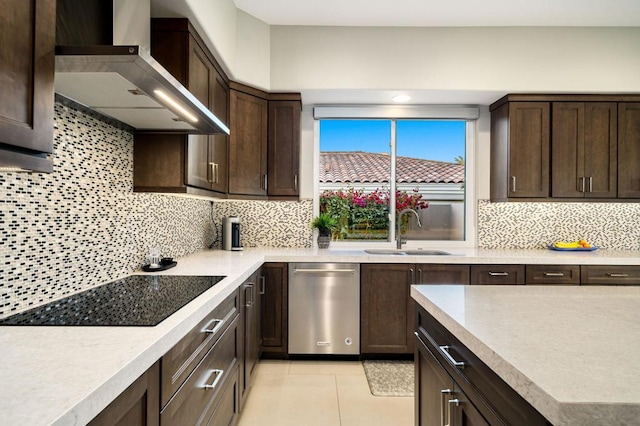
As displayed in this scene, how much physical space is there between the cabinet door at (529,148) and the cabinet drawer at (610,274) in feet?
2.40

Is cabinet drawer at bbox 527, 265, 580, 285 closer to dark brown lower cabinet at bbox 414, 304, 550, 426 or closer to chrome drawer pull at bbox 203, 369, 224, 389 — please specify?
dark brown lower cabinet at bbox 414, 304, 550, 426

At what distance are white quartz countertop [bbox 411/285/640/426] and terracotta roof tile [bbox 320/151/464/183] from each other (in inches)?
91.9

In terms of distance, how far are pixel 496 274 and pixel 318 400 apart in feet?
5.79

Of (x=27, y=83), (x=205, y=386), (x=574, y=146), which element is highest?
(x=574, y=146)

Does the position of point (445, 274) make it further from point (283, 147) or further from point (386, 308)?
point (283, 147)

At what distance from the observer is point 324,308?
3064 mm

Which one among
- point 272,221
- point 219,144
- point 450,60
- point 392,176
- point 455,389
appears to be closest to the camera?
point 455,389

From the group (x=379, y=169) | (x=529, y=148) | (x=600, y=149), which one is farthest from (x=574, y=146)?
(x=379, y=169)

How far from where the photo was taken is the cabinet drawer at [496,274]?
3016mm

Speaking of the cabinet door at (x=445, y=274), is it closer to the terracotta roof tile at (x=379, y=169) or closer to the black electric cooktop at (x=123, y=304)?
the terracotta roof tile at (x=379, y=169)

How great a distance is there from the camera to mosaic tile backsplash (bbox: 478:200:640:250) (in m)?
3.63

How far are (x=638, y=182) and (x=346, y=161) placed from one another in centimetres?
265

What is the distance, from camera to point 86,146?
1.67m

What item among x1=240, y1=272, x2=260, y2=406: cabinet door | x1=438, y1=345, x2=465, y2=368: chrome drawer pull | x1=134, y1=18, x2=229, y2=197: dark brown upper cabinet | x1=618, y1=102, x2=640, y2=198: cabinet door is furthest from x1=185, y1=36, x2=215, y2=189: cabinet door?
x1=618, y1=102, x2=640, y2=198: cabinet door
